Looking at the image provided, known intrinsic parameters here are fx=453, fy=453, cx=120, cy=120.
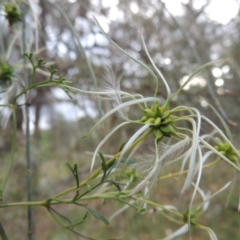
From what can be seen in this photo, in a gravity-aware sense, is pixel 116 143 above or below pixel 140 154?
above

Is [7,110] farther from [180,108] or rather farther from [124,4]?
[124,4]

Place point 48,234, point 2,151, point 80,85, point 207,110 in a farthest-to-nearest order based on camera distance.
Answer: point 48,234
point 2,151
point 207,110
point 80,85

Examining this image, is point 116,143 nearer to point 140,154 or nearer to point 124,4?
point 124,4

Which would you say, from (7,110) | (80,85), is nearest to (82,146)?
(80,85)

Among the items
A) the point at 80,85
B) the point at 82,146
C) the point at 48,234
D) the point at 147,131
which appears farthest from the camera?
the point at 48,234

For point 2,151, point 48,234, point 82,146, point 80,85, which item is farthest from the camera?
point 48,234

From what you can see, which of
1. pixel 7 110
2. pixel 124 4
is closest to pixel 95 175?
pixel 7 110

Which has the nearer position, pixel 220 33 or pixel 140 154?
pixel 140 154

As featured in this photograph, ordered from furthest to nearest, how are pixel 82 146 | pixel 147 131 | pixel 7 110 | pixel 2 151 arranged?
pixel 82 146 < pixel 2 151 < pixel 7 110 < pixel 147 131

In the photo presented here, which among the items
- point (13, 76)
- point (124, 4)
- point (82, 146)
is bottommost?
point (13, 76)
